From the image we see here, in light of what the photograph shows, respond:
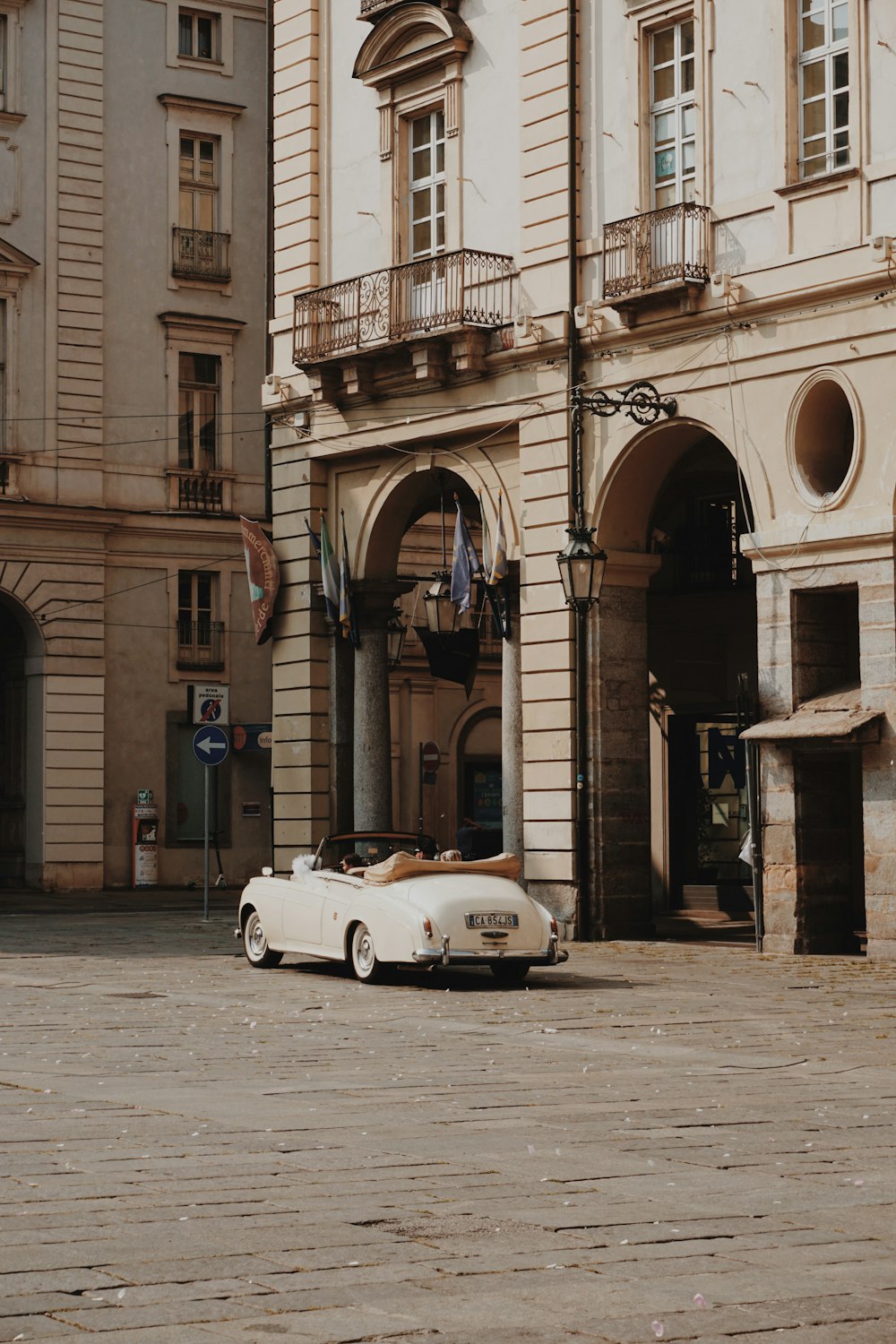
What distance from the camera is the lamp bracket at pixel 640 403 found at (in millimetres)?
24125

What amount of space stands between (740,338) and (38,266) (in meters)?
19.7

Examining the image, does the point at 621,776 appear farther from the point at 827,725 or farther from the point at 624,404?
the point at 624,404

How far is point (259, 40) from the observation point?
138ft

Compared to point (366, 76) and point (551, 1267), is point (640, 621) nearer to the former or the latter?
point (366, 76)

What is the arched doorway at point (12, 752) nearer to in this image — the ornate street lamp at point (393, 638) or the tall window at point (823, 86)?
the ornate street lamp at point (393, 638)

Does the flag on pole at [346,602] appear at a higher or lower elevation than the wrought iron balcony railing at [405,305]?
lower

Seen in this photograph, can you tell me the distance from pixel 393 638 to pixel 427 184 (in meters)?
6.25

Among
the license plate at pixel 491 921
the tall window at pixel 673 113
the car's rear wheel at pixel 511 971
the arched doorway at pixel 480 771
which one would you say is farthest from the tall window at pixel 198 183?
the license plate at pixel 491 921

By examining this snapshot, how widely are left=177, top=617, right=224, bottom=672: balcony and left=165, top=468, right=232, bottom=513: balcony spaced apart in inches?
85.1

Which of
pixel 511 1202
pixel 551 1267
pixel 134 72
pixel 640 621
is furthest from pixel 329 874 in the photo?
pixel 134 72

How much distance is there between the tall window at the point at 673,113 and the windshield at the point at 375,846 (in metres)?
7.82

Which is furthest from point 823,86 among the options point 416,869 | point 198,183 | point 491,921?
point 198,183

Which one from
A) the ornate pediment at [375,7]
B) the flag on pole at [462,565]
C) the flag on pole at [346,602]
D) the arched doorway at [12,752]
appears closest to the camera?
the flag on pole at [462,565]

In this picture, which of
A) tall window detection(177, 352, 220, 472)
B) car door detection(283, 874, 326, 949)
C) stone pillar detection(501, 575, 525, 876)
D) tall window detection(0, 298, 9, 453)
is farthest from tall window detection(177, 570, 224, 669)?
car door detection(283, 874, 326, 949)
